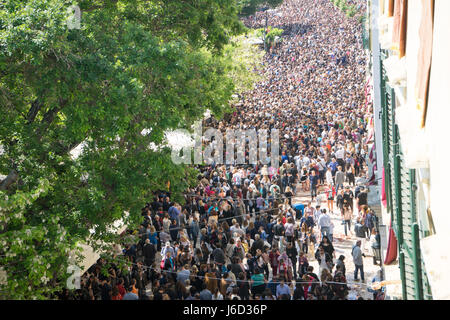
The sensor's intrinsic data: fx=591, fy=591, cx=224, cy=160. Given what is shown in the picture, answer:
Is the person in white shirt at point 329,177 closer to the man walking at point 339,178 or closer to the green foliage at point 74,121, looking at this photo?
the man walking at point 339,178

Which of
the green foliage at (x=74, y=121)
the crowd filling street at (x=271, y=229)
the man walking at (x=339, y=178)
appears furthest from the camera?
the man walking at (x=339, y=178)

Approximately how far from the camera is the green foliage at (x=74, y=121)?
9898 mm

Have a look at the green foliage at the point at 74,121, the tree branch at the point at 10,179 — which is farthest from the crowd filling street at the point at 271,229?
the tree branch at the point at 10,179

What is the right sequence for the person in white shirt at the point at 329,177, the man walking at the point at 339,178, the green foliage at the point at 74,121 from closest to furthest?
the green foliage at the point at 74,121 < the man walking at the point at 339,178 < the person in white shirt at the point at 329,177

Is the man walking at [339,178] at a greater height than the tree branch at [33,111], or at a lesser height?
lesser

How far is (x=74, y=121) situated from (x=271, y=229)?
273 inches

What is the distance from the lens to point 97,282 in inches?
491

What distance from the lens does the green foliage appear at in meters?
9.90

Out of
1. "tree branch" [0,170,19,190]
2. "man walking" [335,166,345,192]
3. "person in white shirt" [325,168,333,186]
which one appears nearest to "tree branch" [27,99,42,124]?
"tree branch" [0,170,19,190]

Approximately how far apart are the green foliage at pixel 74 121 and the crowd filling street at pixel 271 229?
1815 millimetres

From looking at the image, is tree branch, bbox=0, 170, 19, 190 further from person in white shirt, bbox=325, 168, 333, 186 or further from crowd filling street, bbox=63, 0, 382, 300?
person in white shirt, bbox=325, 168, 333, 186

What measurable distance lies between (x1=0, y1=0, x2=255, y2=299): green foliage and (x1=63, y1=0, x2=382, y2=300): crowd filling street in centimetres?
182
